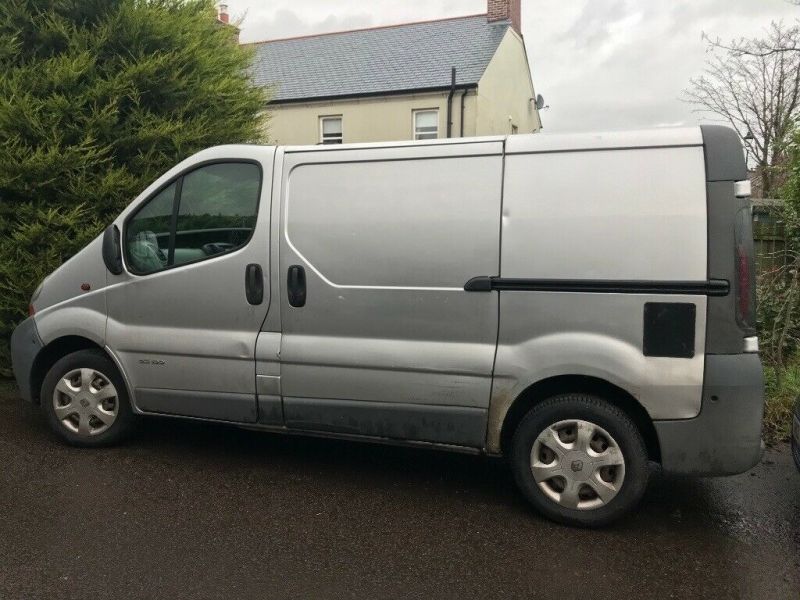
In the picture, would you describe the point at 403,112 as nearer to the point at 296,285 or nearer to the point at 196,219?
the point at 196,219

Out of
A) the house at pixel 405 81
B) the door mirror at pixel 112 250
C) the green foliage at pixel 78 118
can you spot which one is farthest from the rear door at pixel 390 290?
the house at pixel 405 81

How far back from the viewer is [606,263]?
3285mm

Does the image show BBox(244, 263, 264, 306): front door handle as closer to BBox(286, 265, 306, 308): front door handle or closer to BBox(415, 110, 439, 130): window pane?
BBox(286, 265, 306, 308): front door handle

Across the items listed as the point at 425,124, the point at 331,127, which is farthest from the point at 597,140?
the point at 331,127

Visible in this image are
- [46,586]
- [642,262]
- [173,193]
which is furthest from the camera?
[173,193]

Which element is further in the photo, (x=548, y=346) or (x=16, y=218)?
(x=16, y=218)

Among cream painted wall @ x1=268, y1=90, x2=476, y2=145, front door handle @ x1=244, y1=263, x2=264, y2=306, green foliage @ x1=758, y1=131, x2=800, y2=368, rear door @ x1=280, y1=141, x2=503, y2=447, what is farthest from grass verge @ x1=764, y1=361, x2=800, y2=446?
cream painted wall @ x1=268, y1=90, x2=476, y2=145

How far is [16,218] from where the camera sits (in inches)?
235

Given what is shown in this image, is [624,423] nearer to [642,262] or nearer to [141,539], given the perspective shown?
[642,262]

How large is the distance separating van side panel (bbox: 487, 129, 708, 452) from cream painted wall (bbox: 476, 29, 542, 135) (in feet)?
52.2

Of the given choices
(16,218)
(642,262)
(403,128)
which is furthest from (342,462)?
(403,128)

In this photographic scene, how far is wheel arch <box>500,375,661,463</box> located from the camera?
11.3 ft

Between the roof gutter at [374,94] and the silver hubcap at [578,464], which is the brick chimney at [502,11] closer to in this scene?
the roof gutter at [374,94]

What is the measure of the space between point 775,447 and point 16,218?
21.5ft
